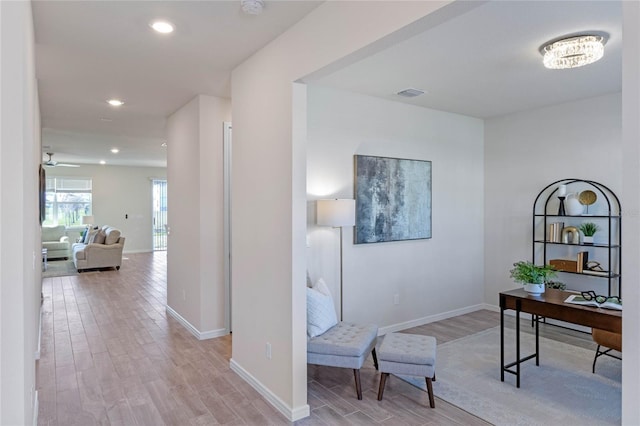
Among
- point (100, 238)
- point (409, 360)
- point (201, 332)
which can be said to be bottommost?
point (201, 332)

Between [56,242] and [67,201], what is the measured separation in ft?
5.39

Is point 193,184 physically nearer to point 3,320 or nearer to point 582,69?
point 3,320

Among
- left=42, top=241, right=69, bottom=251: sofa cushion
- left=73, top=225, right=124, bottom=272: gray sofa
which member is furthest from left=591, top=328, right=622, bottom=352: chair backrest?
left=42, top=241, right=69, bottom=251: sofa cushion

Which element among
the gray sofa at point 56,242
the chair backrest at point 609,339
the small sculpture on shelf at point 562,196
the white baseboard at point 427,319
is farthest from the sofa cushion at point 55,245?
the chair backrest at point 609,339

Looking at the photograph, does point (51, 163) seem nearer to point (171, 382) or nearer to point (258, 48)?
point (171, 382)

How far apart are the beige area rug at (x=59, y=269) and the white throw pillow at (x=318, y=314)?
24.1 ft

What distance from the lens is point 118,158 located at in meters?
10.1

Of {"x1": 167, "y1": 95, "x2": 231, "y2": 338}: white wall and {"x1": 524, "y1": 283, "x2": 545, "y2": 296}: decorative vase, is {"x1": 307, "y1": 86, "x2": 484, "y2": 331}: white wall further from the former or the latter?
{"x1": 524, "y1": 283, "x2": 545, "y2": 296}: decorative vase

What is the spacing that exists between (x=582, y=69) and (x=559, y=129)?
1.40 m

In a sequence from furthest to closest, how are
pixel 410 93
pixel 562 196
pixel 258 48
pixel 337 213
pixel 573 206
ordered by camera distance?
pixel 562 196, pixel 573 206, pixel 410 93, pixel 337 213, pixel 258 48

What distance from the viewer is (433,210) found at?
505cm

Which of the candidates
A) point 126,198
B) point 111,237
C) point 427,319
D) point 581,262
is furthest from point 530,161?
point 126,198

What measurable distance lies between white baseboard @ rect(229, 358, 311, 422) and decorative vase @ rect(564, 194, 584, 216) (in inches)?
146

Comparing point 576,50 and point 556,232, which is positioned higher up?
point 576,50
